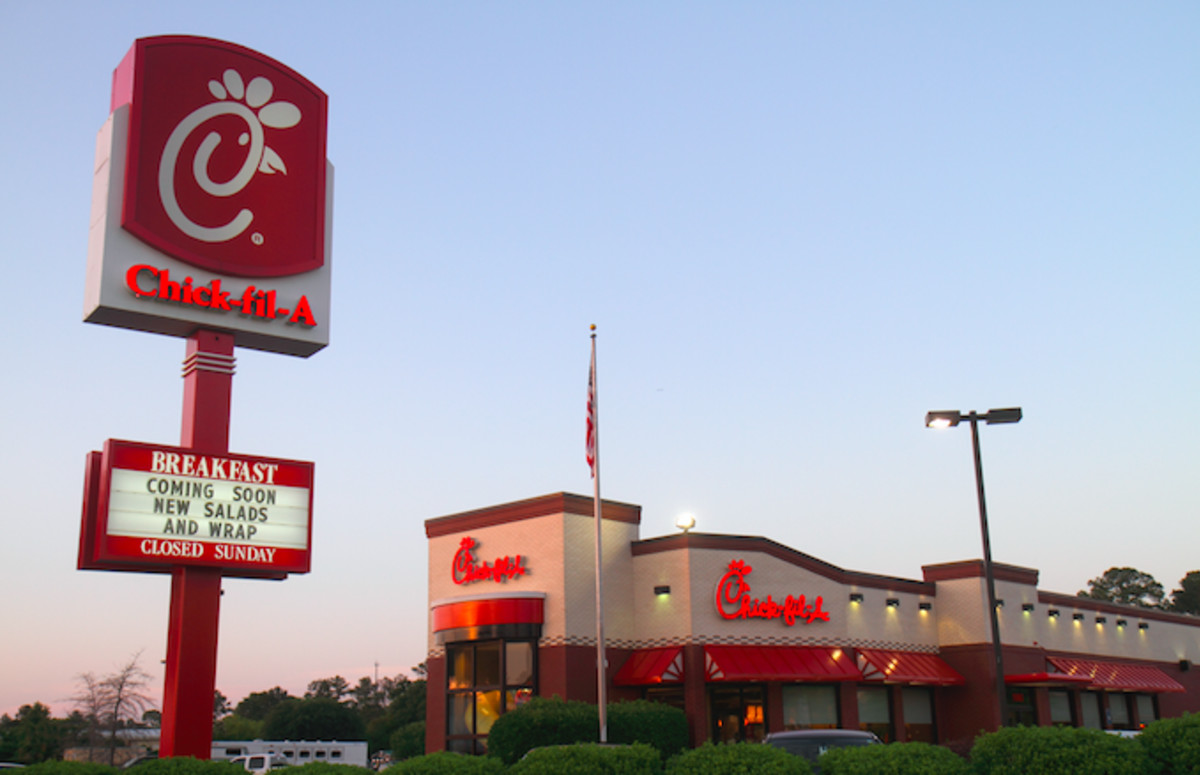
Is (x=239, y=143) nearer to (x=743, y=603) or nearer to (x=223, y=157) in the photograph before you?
(x=223, y=157)

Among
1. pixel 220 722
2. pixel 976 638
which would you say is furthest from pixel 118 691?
pixel 220 722

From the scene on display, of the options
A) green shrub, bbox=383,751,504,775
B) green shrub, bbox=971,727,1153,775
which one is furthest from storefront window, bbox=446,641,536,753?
green shrub, bbox=971,727,1153,775

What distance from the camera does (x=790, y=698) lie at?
117 ft

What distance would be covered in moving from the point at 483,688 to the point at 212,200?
677 inches

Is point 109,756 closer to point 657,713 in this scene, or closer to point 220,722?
point 657,713

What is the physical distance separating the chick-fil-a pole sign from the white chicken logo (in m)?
0.02

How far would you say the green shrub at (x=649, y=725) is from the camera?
30844mm

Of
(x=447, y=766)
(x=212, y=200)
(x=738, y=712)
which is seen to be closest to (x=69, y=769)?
(x=447, y=766)

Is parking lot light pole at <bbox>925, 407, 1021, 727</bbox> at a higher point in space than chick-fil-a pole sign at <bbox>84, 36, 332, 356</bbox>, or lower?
lower

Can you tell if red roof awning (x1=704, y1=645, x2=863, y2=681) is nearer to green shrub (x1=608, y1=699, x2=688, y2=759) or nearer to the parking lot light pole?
green shrub (x1=608, y1=699, x2=688, y2=759)

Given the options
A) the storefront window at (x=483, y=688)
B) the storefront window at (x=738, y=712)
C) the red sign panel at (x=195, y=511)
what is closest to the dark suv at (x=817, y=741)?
the red sign panel at (x=195, y=511)

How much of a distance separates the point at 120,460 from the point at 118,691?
3964cm

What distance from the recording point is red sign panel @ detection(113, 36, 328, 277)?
23.9 metres

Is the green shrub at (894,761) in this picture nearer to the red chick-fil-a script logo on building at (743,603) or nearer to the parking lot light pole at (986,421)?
the parking lot light pole at (986,421)
